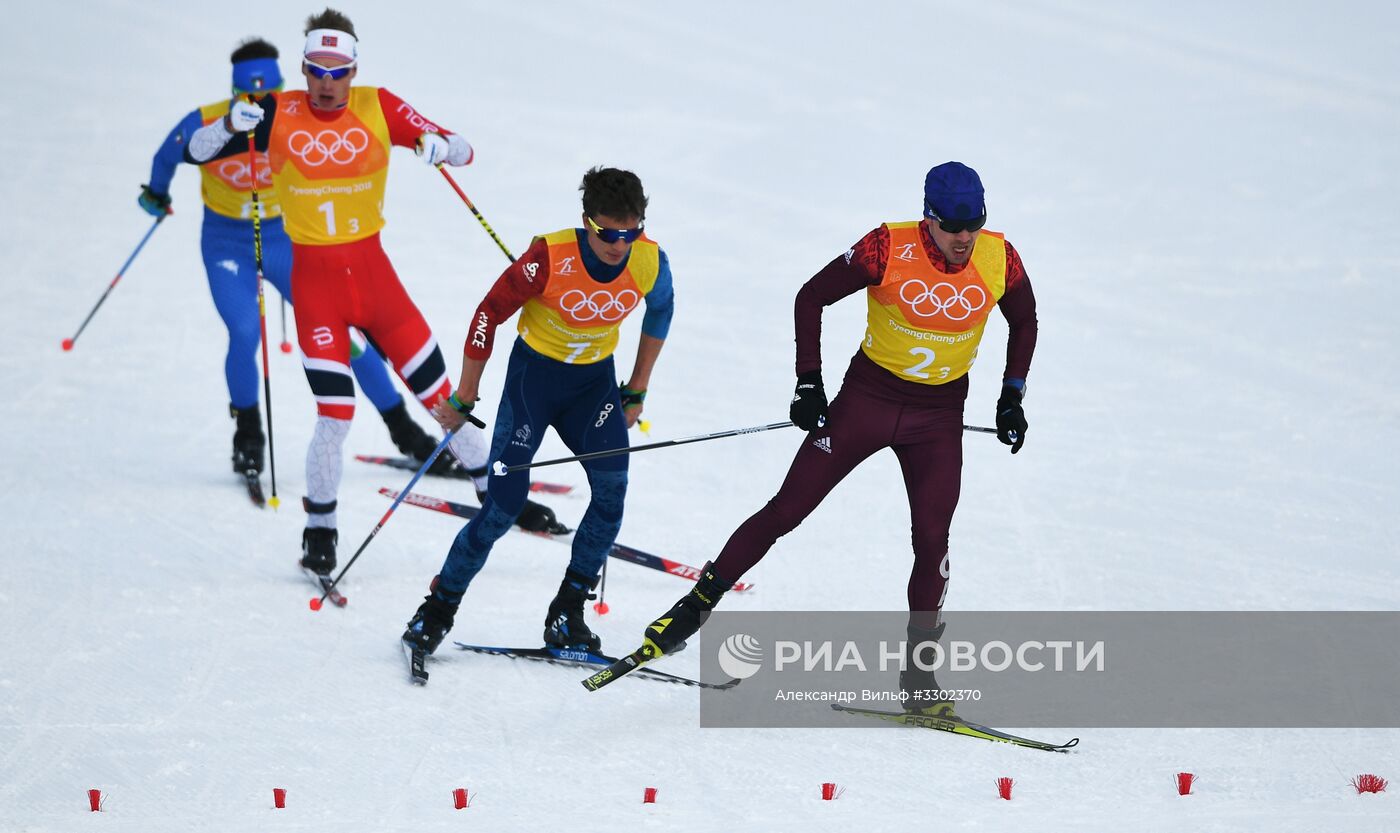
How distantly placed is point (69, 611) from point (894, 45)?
10.2 meters

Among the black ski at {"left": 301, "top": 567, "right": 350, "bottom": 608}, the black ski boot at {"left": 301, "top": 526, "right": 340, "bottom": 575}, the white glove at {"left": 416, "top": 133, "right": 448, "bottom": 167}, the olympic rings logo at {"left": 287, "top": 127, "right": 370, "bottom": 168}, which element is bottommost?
the black ski at {"left": 301, "top": 567, "right": 350, "bottom": 608}

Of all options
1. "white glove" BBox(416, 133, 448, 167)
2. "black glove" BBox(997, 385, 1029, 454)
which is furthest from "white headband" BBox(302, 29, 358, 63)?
"black glove" BBox(997, 385, 1029, 454)

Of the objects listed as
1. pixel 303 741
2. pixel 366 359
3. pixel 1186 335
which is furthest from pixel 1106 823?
pixel 1186 335

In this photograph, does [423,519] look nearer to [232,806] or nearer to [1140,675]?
[232,806]

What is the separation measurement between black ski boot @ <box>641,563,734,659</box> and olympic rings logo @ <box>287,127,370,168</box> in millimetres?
2128

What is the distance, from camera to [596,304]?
5219mm

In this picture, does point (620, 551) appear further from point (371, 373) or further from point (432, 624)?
point (371, 373)

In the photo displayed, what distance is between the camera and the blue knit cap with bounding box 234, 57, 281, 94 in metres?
7.15

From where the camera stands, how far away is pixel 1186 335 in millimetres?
9188

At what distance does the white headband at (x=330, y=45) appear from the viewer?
6.05 metres

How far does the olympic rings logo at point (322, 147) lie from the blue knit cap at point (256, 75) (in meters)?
1.18

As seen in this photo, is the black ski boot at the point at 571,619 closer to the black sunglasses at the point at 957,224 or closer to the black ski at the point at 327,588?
the black ski at the point at 327,588

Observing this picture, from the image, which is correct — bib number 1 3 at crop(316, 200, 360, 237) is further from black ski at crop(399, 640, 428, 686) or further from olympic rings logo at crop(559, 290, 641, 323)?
black ski at crop(399, 640, 428, 686)

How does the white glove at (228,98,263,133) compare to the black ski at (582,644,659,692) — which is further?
the white glove at (228,98,263,133)
